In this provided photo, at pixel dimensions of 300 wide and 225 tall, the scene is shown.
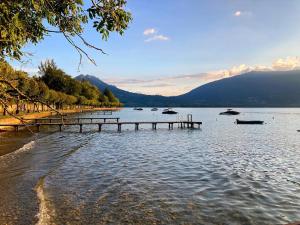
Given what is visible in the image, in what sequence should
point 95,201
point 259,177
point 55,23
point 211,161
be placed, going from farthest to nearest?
point 211,161 < point 259,177 < point 95,201 < point 55,23

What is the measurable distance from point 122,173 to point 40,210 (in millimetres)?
8999

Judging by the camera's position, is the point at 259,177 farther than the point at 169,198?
Yes

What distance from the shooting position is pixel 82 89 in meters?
190

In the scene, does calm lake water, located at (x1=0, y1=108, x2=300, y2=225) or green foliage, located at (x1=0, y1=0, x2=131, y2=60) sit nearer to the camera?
green foliage, located at (x1=0, y1=0, x2=131, y2=60)

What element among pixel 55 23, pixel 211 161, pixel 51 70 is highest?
pixel 51 70

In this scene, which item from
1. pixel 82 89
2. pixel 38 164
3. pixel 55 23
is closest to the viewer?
pixel 55 23

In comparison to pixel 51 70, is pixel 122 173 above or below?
below

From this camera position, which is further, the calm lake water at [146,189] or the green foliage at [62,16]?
the calm lake water at [146,189]

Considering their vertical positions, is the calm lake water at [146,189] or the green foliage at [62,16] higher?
the green foliage at [62,16]

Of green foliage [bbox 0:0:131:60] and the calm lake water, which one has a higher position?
green foliage [bbox 0:0:131:60]

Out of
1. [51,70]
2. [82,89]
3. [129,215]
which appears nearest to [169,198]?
[129,215]

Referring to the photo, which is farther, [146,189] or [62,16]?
[146,189]

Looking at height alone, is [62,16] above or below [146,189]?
above

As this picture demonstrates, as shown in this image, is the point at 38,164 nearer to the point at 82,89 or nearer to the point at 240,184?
the point at 240,184
